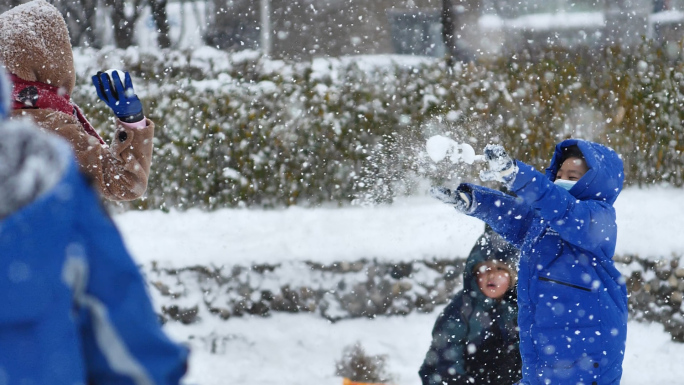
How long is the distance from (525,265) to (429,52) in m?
6.48

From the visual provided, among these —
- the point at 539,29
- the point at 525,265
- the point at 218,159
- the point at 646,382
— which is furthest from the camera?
the point at 539,29

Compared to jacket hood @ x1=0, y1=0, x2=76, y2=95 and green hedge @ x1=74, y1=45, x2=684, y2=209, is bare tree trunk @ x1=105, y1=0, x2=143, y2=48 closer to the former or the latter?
green hedge @ x1=74, y1=45, x2=684, y2=209

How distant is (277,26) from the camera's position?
9.02m

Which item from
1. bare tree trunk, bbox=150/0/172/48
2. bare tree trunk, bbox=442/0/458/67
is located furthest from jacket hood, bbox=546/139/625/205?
bare tree trunk, bbox=150/0/172/48

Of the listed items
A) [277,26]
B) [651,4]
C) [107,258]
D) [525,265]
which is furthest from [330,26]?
[107,258]

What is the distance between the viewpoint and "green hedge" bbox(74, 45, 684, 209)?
6410 mm

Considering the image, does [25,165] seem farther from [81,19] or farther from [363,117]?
[81,19]

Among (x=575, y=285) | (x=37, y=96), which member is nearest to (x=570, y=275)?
(x=575, y=285)

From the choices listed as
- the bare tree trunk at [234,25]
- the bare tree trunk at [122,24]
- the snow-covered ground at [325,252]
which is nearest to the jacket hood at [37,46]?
the snow-covered ground at [325,252]

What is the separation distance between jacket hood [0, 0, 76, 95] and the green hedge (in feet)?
13.2

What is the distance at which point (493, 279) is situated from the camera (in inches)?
134

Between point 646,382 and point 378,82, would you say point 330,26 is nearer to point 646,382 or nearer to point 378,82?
point 378,82

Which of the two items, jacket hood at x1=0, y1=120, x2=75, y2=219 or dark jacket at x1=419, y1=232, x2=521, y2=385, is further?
dark jacket at x1=419, y1=232, x2=521, y2=385

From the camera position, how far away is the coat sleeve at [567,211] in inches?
98.4
